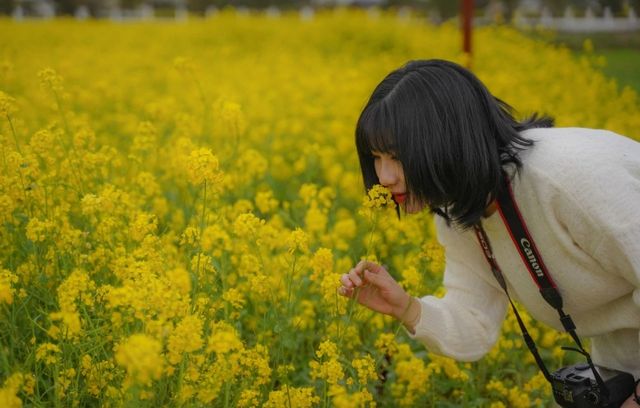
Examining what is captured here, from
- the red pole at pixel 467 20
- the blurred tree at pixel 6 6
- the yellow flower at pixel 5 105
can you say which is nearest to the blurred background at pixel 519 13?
the blurred tree at pixel 6 6

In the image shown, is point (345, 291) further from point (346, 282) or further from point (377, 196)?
point (377, 196)

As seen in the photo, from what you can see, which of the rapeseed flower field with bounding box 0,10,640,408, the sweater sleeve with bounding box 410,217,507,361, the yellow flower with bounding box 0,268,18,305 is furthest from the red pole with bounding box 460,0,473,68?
the yellow flower with bounding box 0,268,18,305

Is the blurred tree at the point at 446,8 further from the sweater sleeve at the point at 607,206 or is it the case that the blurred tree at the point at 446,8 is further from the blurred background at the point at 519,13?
the sweater sleeve at the point at 607,206

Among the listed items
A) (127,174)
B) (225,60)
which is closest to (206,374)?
(127,174)

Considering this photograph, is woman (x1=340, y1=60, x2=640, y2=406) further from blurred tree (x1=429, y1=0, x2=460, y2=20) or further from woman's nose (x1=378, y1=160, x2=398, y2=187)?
blurred tree (x1=429, y1=0, x2=460, y2=20)

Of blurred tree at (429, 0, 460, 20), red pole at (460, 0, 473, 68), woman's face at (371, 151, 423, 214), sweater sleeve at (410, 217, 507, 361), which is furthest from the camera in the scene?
blurred tree at (429, 0, 460, 20)

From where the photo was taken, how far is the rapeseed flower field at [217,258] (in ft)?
5.71

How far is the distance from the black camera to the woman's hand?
0.37m

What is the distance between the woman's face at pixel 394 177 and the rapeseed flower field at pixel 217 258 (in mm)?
42

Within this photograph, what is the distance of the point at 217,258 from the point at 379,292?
2.98 feet

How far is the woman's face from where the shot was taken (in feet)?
5.94

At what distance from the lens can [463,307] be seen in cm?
213

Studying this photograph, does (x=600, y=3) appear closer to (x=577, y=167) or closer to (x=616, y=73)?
(x=616, y=73)

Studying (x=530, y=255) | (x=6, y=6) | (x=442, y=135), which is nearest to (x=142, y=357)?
(x=442, y=135)
